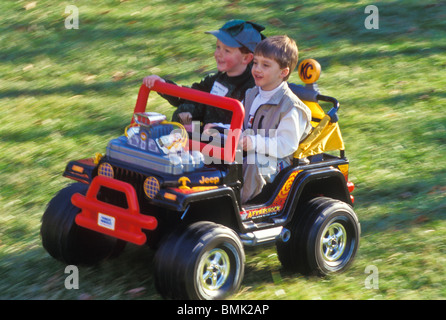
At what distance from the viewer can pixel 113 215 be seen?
4.82 m

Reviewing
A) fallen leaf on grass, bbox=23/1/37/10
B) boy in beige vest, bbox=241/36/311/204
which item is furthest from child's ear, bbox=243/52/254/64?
fallen leaf on grass, bbox=23/1/37/10

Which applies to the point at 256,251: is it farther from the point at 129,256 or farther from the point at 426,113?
the point at 426,113

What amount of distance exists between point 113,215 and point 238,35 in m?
1.81

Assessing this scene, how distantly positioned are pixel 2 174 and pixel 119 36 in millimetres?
3918

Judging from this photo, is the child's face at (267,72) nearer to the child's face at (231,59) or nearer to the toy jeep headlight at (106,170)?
the child's face at (231,59)

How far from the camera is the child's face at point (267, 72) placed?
530 cm

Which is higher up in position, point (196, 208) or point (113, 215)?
point (113, 215)

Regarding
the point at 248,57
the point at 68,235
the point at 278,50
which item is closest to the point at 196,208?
the point at 68,235

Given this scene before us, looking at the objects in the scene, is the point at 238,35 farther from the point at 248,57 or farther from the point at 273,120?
the point at 273,120

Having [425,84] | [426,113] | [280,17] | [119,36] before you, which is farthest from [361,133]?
[119,36]

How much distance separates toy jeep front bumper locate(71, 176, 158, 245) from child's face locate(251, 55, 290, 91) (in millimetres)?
1283

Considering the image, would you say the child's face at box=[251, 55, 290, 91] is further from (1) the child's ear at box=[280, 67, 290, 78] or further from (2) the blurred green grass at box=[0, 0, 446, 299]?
(2) the blurred green grass at box=[0, 0, 446, 299]

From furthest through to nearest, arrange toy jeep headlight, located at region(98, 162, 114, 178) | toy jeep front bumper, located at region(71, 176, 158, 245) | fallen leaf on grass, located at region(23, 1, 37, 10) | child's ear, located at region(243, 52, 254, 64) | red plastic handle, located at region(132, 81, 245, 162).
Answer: fallen leaf on grass, located at region(23, 1, 37, 10) → child's ear, located at region(243, 52, 254, 64) → toy jeep headlight, located at region(98, 162, 114, 178) → red plastic handle, located at region(132, 81, 245, 162) → toy jeep front bumper, located at region(71, 176, 158, 245)

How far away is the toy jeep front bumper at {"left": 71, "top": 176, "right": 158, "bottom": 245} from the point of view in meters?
4.70
